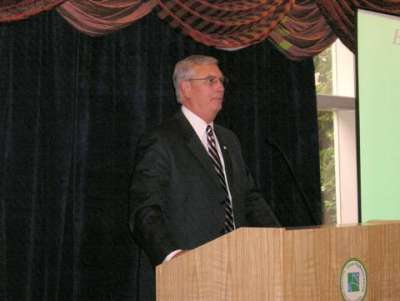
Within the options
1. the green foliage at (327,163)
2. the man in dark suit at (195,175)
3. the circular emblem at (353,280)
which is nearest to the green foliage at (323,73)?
the green foliage at (327,163)

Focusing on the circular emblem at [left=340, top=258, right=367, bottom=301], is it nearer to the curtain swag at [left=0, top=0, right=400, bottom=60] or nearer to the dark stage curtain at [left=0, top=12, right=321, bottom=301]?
the dark stage curtain at [left=0, top=12, right=321, bottom=301]

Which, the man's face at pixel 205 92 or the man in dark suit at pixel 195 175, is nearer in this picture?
the man in dark suit at pixel 195 175

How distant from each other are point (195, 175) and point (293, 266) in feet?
4.40

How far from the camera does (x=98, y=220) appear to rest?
337 centimetres

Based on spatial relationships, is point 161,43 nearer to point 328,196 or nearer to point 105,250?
point 105,250

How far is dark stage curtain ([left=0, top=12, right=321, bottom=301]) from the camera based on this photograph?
3104 mm

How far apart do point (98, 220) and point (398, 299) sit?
1758 millimetres

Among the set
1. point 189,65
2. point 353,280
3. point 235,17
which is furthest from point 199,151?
point 353,280

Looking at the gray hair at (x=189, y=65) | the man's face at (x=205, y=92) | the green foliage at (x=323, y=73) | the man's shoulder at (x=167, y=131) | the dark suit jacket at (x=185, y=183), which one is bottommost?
the dark suit jacket at (x=185, y=183)

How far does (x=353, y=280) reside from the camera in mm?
1831

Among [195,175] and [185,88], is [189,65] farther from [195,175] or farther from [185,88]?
[195,175]

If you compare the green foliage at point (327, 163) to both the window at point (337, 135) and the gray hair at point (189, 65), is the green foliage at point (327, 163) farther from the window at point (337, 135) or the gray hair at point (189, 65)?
the gray hair at point (189, 65)

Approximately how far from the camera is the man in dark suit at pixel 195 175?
9.57ft

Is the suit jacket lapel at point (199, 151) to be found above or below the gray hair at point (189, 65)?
below
